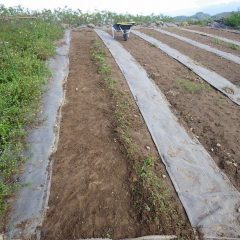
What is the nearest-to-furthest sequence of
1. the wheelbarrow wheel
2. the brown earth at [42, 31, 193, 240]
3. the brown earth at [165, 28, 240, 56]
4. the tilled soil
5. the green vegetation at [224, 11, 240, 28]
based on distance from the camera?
the brown earth at [42, 31, 193, 240]
the tilled soil
the brown earth at [165, 28, 240, 56]
the wheelbarrow wheel
the green vegetation at [224, 11, 240, 28]

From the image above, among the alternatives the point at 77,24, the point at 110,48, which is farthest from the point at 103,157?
the point at 77,24

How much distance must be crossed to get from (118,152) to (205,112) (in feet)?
6.88

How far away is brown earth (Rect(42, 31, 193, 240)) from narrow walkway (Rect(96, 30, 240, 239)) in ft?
0.45

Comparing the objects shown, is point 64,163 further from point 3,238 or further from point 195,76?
point 195,76

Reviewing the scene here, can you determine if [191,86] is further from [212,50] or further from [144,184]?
[212,50]

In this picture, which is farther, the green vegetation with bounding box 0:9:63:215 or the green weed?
the green vegetation with bounding box 0:9:63:215

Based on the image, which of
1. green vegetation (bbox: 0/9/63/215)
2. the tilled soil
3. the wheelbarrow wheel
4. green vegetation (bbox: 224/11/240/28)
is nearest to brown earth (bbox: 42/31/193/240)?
green vegetation (bbox: 0/9/63/215)

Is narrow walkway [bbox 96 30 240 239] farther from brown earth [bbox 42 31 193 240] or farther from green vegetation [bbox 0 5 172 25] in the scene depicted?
green vegetation [bbox 0 5 172 25]

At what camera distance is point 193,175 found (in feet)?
13.1

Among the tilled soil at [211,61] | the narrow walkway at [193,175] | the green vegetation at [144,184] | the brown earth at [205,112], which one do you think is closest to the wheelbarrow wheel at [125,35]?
the tilled soil at [211,61]

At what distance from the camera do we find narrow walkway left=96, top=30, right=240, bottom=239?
3264 mm

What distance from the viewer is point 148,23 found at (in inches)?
739

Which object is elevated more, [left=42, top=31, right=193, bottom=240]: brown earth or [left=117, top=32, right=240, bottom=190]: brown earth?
[left=42, top=31, right=193, bottom=240]: brown earth

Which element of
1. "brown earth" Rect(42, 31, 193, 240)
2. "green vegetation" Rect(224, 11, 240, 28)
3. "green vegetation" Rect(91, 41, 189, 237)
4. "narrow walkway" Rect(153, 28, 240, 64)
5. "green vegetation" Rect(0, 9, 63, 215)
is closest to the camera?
"brown earth" Rect(42, 31, 193, 240)
